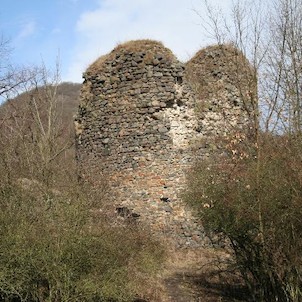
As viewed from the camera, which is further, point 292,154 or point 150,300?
point 150,300

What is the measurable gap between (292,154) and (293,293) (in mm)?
1831

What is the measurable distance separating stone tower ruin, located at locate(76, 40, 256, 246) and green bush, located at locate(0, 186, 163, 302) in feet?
17.7

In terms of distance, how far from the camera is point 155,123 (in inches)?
474

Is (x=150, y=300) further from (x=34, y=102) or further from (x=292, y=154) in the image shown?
(x=34, y=102)

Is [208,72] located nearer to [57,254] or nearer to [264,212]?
[264,212]

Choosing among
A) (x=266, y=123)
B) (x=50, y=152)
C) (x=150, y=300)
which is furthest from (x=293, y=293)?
(x=50, y=152)

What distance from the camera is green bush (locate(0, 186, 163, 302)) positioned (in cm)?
554

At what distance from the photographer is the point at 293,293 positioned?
5953mm

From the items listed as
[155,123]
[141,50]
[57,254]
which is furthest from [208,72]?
[57,254]

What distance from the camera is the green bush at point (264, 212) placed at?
19.7 ft

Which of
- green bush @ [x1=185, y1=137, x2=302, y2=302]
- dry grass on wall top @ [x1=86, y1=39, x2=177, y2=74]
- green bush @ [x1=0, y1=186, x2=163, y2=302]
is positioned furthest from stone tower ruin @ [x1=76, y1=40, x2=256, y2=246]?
green bush @ [x1=0, y1=186, x2=163, y2=302]

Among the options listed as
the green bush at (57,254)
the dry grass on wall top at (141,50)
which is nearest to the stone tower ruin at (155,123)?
the dry grass on wall top at (141,50)

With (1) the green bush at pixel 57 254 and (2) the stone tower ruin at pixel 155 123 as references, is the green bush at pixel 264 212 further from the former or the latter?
(2) the stone tower ruin at pixel 155 123

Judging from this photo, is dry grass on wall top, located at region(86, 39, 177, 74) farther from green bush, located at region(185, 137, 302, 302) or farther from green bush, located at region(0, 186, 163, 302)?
green bush, located at region(0, 186, 163, 302)
